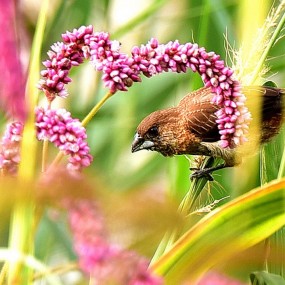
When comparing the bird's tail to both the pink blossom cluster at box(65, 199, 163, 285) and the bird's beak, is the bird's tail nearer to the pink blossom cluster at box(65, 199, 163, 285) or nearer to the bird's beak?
the bird's beak

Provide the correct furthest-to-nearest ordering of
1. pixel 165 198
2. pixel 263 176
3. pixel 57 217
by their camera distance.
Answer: pixel 263 176
pixel 57 217
pixel 165 198

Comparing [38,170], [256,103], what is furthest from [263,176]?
[38,170]

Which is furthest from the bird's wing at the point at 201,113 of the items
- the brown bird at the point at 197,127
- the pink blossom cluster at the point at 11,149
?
the pink blossom cluster at the point at 11,149

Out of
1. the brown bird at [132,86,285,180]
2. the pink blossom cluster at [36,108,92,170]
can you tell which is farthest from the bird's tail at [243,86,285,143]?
the pink blossom cluster at [36,108,92,170]

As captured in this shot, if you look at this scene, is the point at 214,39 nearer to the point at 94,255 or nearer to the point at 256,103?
the point at 256,103

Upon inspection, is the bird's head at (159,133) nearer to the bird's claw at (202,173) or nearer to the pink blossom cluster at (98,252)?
the bird's claw at (202,173)

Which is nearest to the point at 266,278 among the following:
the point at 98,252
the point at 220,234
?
the point at 220,234
